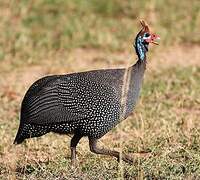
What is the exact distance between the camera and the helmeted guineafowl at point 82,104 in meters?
5.72

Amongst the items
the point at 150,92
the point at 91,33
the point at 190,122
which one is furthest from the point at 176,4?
the point at 190,122

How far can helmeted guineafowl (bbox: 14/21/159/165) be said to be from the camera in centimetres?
572

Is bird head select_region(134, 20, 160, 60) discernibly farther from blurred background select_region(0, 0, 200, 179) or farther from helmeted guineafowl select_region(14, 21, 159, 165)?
blurred background select_region(0, 0, 200, 179)

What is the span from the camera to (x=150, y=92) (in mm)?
8367

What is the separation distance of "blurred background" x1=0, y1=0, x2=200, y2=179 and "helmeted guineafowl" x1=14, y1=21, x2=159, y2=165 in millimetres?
209

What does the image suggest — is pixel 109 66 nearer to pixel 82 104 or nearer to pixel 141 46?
pixel 141 46

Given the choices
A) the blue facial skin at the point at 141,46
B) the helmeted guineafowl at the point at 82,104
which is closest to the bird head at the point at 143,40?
the blue facial skin at the point at 141,46

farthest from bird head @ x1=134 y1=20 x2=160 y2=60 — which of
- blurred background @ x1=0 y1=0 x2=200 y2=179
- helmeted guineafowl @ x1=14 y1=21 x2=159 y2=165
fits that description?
blurred background @ x1=0 y1=0 x2=200 y2=179

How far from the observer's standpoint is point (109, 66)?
370 inches

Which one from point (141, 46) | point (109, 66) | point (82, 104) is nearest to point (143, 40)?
point (141, 46)

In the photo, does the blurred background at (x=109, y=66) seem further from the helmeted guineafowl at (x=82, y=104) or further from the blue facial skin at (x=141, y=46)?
the blue facial skin at (x=141, y=46)

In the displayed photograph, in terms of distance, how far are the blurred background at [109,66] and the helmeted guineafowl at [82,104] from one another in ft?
0.69

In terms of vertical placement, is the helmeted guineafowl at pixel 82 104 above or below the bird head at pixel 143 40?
below

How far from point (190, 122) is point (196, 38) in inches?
132
